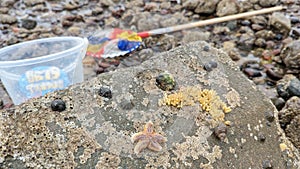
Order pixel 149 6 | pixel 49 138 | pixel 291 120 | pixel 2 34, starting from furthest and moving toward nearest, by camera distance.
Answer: pixel 149 6, pixel 2 34, pixel 291 120, pixel 49 138

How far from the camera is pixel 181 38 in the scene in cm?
589

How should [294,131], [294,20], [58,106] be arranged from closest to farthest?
1. [58,106]
2. [294,131]
3. [294,20]

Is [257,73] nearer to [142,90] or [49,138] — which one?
[142,90]

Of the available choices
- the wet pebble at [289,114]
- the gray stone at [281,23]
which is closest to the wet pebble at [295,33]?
the gray stone at [281,23]

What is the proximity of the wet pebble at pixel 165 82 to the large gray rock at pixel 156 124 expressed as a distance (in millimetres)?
37

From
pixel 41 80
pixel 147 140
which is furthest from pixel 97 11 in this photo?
pixel 147 140

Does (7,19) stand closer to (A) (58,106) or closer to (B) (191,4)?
(B) (191,4)

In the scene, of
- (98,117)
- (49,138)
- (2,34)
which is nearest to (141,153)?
(98,117)

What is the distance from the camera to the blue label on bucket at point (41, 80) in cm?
375

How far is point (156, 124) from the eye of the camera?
9.20 ft

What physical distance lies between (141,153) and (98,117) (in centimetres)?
39

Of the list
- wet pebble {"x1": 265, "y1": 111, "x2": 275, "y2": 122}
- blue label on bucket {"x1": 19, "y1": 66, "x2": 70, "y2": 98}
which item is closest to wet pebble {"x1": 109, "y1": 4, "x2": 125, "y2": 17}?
blue label on bucket {"x1": 19, "y1": 66, "x2": 70, "y2": 98}

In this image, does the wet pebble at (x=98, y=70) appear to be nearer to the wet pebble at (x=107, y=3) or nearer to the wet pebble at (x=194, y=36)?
the wet pebble at (x=194, y=36)

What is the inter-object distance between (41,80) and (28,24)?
263 cm
